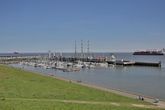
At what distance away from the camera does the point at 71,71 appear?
98.2m

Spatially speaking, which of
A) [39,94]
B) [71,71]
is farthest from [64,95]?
[71,71]

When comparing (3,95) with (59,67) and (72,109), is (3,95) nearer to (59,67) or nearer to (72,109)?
(72,109)

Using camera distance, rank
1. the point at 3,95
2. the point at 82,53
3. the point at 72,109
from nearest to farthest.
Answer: the point at 72,109 → the point at 3,95 → the point at 82,53

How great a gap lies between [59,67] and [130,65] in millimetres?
37474

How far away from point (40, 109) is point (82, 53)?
15461 centimetres

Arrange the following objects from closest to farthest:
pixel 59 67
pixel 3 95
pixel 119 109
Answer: pixel 119 109 → pixel 3 95 → pixel 59 67

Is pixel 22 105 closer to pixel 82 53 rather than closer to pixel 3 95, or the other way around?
pixel 3 95

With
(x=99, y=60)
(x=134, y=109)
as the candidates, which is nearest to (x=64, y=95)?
(x=134, y=109)

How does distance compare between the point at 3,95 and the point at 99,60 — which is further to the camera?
the point at 99,60

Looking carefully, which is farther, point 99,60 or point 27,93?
point 99,60

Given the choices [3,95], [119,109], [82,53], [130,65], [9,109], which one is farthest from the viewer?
[82,53]

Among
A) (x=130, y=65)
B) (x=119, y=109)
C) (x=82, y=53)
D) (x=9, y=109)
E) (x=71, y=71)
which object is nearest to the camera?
(x=9, y=109)

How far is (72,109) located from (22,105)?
2.91 meters

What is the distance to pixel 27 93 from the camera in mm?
26391
